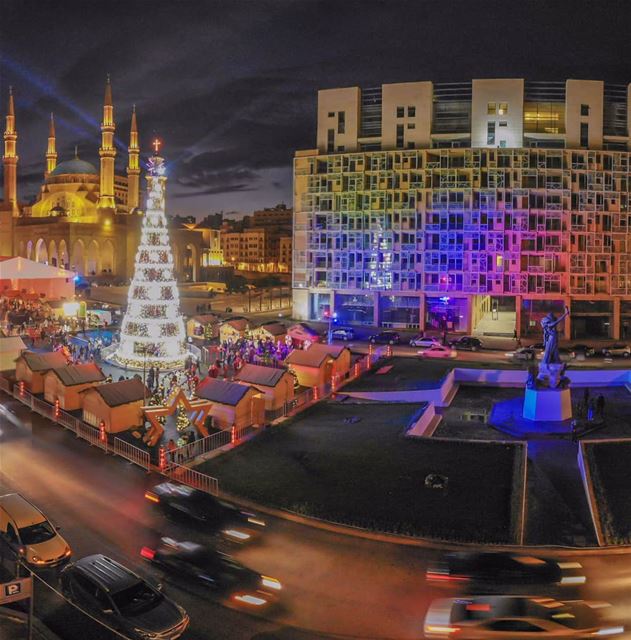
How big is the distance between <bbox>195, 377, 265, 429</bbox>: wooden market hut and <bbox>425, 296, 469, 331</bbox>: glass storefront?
3248 centimetres

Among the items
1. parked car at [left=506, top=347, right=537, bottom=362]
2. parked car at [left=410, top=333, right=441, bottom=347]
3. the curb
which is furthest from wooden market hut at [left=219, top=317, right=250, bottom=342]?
the curb

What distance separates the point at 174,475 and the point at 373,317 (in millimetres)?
39350

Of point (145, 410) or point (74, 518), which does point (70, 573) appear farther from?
point (145, 410)

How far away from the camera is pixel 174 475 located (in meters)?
18.4

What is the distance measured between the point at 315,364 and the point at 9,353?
1536cm

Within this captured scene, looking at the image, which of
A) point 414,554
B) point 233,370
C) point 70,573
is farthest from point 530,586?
point 233,370

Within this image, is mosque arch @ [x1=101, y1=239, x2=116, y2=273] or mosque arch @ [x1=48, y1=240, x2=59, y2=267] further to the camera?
mosque arch @ [x1=101, y1=239, x2=116, y2=273]

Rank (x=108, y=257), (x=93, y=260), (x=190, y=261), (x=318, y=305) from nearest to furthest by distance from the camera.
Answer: (x=318, y=305)
(x=93, y=260)
(x=108, y=257)
(x=190, y=261)

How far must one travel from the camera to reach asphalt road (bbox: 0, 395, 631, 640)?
11.2 metres

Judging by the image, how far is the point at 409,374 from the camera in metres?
33.7

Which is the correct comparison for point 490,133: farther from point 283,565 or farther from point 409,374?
point 283,565

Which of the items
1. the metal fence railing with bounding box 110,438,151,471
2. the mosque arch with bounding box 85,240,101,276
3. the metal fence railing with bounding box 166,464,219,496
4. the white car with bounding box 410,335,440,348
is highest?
the mosque arch with bounding box 85,240,101,276

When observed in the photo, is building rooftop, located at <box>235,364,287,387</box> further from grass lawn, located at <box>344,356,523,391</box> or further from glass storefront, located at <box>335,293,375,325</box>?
glass storefront, located at <box>335,293,375,325</box>

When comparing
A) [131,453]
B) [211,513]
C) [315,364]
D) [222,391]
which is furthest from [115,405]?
[315,364]
